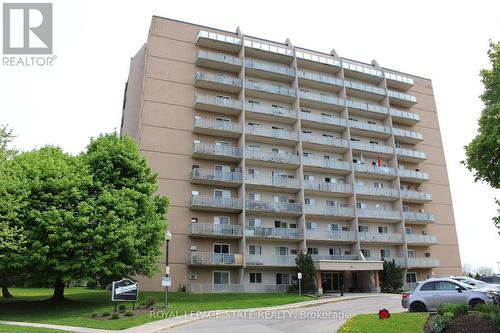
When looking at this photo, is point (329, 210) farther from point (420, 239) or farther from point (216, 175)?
point (216, 175)

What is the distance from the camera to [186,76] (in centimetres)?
4344

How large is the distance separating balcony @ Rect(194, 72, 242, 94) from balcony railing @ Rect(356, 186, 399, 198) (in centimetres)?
1720

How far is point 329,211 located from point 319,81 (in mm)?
15392

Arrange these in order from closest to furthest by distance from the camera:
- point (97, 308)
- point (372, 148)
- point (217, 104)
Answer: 1. point (97, 308)
2. point (217, 104)
3. point (372, 148)

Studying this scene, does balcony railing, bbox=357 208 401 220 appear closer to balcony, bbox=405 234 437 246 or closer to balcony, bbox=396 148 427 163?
balcony, bbox=405 234 437 246

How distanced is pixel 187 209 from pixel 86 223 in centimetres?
1451

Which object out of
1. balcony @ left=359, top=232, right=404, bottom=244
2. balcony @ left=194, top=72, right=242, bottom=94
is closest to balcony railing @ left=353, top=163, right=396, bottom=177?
balcony @ left=359, top=232, right=404, bottom=244

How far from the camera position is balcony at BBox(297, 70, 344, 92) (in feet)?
158

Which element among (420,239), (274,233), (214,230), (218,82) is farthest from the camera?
(420,239)

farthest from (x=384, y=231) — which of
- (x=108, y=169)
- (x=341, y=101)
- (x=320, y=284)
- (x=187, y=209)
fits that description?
(x=108, y=169)

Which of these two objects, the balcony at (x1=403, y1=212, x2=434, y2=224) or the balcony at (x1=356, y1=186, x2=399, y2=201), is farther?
the balcony at (x1=403, y1=212, x2=434, y2=224)

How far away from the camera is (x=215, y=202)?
39.0 meters

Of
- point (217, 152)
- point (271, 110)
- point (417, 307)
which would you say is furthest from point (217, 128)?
point (417, 307)

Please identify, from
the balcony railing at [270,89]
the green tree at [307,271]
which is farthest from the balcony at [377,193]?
the balcony railing at [270,89]
